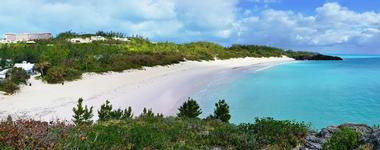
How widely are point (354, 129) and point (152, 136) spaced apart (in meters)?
4.17

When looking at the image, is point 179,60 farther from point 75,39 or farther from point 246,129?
point 246,129

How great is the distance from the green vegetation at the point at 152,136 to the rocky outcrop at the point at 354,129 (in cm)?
21

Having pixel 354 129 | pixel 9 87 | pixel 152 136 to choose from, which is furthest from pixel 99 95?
pixel 354 129

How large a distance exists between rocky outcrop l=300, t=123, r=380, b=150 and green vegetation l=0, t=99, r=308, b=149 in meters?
0.21

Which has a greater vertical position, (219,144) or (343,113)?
(219,144)

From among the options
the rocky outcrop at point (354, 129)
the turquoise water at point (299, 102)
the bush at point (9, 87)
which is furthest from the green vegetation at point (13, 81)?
the rocky outcrop at point (354, 129)

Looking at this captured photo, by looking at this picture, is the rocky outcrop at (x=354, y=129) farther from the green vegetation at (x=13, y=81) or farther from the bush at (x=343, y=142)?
the green vegetation at (x=13, y=81)

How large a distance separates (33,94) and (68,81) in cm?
569

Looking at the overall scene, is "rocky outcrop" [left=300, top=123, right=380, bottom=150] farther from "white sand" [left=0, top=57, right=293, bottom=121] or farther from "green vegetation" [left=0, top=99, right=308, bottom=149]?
"white sand" [left=0, top=57, right=293, bottom=121]

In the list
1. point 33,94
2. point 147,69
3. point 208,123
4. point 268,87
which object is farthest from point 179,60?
point 208,123

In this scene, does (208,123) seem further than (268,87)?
No

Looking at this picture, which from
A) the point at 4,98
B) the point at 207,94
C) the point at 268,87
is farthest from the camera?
the point at 268,87

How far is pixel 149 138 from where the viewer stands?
8594 mm

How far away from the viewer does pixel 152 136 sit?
343 inches
